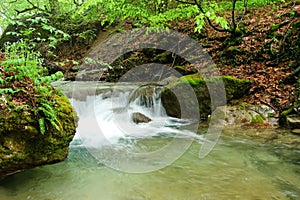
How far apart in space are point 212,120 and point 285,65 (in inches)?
126

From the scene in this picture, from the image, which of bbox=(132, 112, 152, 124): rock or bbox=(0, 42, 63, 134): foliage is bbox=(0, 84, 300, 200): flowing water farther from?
bbox=(0, 42, 63, 134): foliage

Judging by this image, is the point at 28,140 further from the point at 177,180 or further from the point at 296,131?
the point at 296,131

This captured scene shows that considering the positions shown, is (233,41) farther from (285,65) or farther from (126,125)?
(126,125)

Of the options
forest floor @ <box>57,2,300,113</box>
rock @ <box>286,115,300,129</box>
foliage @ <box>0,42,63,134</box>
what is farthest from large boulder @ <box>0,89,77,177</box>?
forest floor @ <box>57,2,300,113</box>

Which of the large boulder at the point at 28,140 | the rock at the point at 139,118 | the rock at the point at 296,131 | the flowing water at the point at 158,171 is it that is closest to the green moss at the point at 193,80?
the flowing water at the point at 158,171

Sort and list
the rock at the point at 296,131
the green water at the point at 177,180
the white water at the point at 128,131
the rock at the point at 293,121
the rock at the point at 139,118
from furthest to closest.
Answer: the rock at the point at 139,118 → the rock at the point at 293,121 → the rock at the point at 296,131 → the white water at the point at 128,131 → the green water at the point at 177,180

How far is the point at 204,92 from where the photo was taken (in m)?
6.73

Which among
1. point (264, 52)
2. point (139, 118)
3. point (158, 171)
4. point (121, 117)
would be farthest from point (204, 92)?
point (158, 171)

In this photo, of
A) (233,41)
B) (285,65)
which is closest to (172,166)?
(285,65)

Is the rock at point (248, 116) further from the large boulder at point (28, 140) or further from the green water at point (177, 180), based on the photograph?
the large boulder at point (28, 140)

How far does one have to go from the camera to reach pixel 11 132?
2.70 meters

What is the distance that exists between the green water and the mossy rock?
2.46m

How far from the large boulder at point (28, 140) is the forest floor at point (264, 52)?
215 inches

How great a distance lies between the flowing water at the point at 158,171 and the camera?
2998 millimetres
